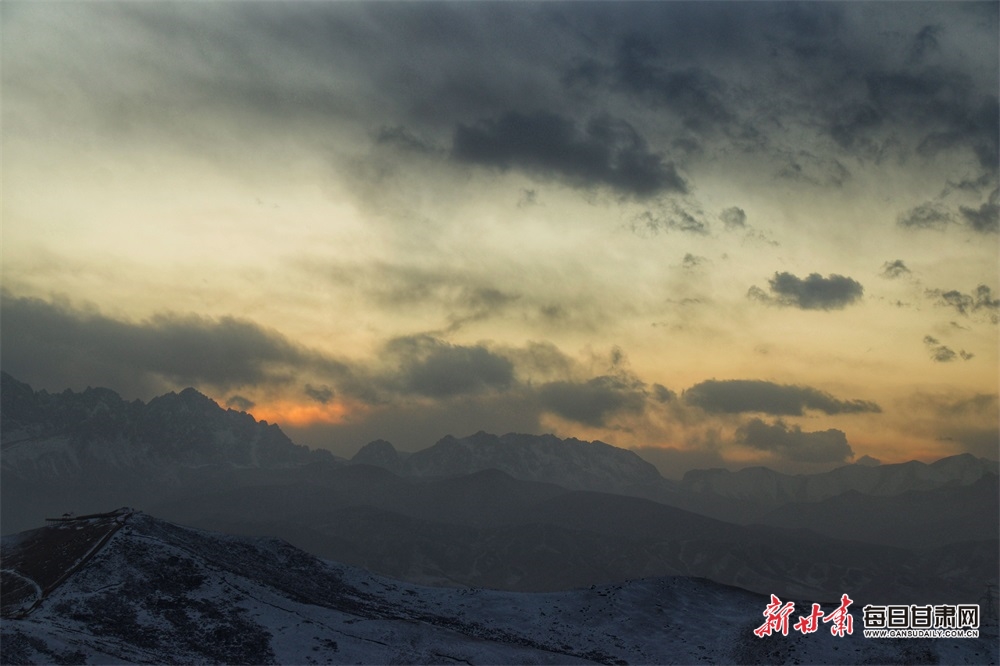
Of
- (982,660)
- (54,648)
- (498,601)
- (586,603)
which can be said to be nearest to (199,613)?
(54,648)

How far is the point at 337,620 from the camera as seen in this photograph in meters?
75.6

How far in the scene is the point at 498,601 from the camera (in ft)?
311

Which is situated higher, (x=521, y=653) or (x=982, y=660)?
(x=982, y=660)

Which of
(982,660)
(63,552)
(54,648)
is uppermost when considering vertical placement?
(982,660)

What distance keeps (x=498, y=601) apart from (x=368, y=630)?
2474 centimetres

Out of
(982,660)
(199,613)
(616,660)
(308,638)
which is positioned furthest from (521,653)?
(982,660)

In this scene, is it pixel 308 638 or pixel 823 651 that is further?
pixel 823 651

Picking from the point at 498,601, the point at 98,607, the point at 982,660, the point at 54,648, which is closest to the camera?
the point at 54,648

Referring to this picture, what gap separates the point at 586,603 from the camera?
9475 cm

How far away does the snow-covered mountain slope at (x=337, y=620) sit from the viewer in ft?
219

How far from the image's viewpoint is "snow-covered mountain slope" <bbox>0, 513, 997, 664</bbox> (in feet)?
219

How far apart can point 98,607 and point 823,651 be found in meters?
68.8

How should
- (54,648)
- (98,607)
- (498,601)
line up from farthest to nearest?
(498,601) → (98,607) → (54,648)

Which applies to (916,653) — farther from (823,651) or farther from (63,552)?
(63,552)
